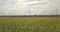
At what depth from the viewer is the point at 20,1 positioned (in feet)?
2.37

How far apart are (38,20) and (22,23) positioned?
0.12 m

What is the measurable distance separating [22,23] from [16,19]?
0.06m

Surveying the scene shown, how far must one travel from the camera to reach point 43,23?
27.3 inches

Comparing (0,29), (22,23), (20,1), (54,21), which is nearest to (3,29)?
(0,29)

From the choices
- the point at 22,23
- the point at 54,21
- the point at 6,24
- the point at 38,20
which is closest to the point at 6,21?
the point at 6,24

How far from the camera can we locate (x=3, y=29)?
687mm

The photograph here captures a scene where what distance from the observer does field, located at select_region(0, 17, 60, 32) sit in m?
0.68

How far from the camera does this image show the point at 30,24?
69 cm

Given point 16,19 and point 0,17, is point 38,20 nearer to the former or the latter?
point 16,19

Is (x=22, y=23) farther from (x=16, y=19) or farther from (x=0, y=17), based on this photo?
(x=0, y=17)

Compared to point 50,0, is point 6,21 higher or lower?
lower

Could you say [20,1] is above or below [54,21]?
above

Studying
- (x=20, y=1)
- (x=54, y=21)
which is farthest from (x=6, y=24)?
(x=54, y=21)

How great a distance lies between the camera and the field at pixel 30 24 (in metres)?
0.68
